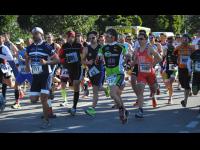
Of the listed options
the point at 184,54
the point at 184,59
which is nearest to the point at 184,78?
the point at 184,59

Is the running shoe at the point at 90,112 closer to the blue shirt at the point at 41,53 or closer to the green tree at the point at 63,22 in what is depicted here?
the blue shirt at the point at 41,53

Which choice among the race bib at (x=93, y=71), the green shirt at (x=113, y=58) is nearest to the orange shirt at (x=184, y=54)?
the race bib at (x=93, y=71)

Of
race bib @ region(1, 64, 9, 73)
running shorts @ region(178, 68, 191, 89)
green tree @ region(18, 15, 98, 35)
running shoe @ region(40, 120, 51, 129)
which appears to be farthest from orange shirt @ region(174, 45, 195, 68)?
green tree @ region(18, 15, 98, 35)

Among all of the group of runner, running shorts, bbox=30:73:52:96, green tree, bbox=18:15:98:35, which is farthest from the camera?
green tree, bbox=18:15:98:35

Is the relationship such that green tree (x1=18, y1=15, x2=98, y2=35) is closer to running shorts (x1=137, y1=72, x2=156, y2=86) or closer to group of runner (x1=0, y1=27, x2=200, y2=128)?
group of runner (x1=0, y1=27, x2=200, y2=128)

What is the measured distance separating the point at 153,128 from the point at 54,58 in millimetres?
2510

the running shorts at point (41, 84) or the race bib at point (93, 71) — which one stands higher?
the race bib at point (93, 71)

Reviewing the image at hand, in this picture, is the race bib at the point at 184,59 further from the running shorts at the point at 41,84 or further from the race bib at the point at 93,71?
the running shorts at the point at 41,84

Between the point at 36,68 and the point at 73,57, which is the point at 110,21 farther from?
the point at 36,68

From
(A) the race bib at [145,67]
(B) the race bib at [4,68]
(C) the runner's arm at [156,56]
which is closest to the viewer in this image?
(C) the runner's arm at [156,56]

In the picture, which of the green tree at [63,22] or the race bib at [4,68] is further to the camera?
the green tree at [63,22]

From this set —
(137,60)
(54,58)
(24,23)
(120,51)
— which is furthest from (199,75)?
(24,23)

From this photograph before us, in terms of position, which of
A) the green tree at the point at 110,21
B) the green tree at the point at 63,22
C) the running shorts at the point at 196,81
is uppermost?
the green tree at the point at 110,21

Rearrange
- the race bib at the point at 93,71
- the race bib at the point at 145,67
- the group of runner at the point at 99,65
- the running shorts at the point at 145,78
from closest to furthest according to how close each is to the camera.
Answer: the group of runner at the point at 99,65, the running shorts at the point at 145,78, the race bib at the point at 145,67, the race bib at the point at 93,71
